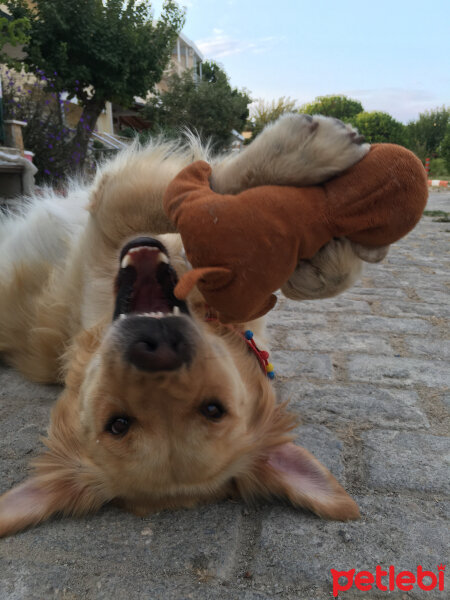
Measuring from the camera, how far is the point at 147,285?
2055 millimetres

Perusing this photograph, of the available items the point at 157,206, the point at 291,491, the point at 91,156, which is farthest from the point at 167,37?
the point at 291,491

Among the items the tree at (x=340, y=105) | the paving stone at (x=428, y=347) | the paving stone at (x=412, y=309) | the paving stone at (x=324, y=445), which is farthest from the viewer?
the tree at (x=340, y=105)

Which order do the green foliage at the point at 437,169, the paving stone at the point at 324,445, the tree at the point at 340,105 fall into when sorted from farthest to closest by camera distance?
1. the tree at the point at 340,105
2. the green foliage at the point at 437,169
3. the paving stone at the point at 324,445

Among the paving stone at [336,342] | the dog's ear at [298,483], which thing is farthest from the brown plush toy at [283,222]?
the paving stone at [336,342]

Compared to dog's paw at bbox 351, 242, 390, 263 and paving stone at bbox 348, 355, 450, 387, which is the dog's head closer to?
dog's paw at bbox 351, 242, 390, 263

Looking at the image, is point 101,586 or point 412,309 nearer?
point 101,586

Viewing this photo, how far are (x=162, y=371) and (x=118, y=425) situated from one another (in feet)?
1.01

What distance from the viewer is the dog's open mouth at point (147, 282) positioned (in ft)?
6.65

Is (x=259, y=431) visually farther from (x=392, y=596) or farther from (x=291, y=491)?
(x=392, y=596)

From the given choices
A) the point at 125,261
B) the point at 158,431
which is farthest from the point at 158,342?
the point at 125,261

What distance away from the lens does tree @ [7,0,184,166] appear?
11344 millimetres

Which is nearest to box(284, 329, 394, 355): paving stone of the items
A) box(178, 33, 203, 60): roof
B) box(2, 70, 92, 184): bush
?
box(2, 70, 92, 184): bush

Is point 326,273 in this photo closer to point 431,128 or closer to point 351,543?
point 351,543

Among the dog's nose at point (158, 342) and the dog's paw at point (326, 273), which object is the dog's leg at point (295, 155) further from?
the dog's nose at point (158, 342)
